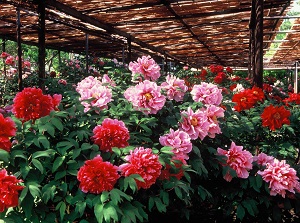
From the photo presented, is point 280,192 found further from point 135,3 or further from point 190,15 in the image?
point 190,15

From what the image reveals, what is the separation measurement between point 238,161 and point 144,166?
0.79 m

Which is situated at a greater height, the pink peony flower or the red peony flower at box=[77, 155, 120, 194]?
the red peony flower at box=[77, 155, 120, 194]

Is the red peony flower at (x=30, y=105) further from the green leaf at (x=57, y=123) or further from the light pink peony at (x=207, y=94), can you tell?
the light pink peony at (x=207, y=94)

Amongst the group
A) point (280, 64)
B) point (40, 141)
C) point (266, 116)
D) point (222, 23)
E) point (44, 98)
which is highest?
point (44, 98)

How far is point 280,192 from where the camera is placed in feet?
7.44

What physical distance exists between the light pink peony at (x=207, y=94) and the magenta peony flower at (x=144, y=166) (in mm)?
720

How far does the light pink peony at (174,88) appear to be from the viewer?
90.7 inches

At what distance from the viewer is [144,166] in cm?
168

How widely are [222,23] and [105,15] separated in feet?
8.51

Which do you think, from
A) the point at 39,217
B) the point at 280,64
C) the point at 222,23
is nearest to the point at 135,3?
the point at 222,23

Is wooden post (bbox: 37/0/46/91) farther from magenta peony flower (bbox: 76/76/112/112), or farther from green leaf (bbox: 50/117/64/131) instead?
green leaf (bbox: 50/117/64/131)

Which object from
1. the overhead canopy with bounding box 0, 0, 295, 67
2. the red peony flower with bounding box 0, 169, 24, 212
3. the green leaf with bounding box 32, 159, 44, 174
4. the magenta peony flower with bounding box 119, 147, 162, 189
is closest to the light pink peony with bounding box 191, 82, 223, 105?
the magenta peony flower with bounding box 119, 147, 162, 189

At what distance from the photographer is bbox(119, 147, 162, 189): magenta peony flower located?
167 centimetres

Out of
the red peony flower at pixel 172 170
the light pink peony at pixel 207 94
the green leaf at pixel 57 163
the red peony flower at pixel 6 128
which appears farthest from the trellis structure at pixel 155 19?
the red peony flower at pixel 6 128
